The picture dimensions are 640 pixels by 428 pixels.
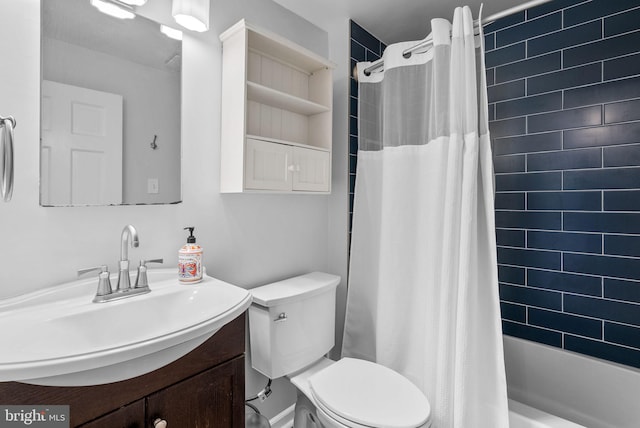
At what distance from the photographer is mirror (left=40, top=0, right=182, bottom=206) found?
103 centimetres

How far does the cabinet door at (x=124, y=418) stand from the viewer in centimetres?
76

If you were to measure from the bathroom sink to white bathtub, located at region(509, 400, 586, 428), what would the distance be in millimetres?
1177

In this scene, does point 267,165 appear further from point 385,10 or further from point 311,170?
point 385,10

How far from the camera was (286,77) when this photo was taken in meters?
1.71

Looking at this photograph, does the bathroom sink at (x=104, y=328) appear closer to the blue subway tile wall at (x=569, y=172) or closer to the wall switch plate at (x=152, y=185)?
the wall switch plate at (x=152, y=185)

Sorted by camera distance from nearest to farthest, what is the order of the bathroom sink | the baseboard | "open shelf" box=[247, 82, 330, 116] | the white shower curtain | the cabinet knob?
the bathroom sink < the cabinet knob < the white shower curtain < "open shelf" box=[247, 82, 330, 116] < the baseboard

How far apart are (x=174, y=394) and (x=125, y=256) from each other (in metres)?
0.48

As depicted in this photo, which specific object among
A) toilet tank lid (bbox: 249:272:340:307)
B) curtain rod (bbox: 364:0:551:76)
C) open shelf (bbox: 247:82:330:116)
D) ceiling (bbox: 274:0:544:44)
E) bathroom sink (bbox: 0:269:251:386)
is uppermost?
ceiling (bbox: 274:0:544:44)

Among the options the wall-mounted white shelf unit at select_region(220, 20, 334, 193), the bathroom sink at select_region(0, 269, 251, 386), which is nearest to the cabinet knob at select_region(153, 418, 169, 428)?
the bathroom sink at select_region(0, 269, 251, 386)

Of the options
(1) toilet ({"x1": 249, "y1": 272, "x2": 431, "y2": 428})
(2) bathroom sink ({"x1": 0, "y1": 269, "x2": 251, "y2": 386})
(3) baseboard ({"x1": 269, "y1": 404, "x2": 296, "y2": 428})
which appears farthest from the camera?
(3) baseboard ({"x1": 269, "y1": 404, "x2": 296, "y2": 428})

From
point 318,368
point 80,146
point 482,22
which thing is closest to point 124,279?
point 80,146

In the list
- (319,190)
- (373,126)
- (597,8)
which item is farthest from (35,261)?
(597,8)

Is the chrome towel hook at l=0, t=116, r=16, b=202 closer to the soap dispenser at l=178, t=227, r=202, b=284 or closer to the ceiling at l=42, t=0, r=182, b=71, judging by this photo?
the ceiling at l=42, t=0, r=182, b=71

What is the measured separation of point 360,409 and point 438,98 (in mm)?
1318
